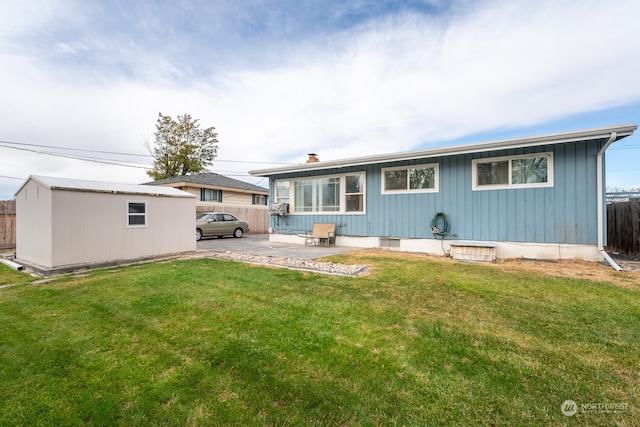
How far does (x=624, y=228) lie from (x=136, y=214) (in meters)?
13.9

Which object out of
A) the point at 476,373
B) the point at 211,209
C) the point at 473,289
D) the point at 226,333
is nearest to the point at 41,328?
the point at 226,333

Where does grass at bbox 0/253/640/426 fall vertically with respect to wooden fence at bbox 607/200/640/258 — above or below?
below

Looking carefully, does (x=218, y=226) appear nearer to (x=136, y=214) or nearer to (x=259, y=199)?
(x=136, y=214)

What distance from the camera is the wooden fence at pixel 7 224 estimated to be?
1048 centimetres

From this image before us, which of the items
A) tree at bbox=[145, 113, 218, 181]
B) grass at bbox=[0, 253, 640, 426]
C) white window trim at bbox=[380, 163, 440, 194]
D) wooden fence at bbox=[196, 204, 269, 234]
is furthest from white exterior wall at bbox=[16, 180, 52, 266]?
tree at bbox=[145, 113, 218, 181]

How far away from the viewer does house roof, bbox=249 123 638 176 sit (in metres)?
6.02

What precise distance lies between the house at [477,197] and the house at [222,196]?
841cm

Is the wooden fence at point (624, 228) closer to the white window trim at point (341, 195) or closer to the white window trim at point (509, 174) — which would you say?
the white window trim at point (509, 174)

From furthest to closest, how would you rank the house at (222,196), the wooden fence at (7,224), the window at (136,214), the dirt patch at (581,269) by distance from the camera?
1. the house at (222,196)
2. the wooden fence at (7,224)
3. the window at (136,214)
4. the dirt patch at (581,269)

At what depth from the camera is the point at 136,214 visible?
7.89 m

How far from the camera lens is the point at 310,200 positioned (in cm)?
1122

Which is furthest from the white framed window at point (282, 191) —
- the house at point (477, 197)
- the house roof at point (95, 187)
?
the house roof at point (95, 187)

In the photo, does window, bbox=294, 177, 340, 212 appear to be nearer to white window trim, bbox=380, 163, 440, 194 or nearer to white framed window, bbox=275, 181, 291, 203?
white framed window, bbox=275, 181, 291, 203

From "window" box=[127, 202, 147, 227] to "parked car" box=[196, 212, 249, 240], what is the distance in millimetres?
5672
